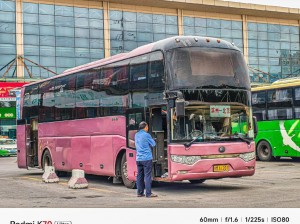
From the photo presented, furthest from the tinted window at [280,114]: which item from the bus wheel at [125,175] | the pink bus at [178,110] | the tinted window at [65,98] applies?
the bus wheel at [125,175]

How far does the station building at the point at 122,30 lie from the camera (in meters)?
49.1

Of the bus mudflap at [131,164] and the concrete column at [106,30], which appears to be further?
the concrete column at [106,30]

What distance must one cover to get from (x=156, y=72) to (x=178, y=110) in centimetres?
149

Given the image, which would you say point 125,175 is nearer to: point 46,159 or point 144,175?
point 144,175

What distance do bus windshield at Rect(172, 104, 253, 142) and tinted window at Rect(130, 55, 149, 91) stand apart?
156 cm

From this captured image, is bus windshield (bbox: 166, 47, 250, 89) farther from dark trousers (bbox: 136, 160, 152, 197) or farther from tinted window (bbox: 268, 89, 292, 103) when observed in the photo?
tinted window (bbox: 268, 89, 292, 103)

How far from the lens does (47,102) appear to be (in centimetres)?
2098

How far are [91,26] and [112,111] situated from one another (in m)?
36.8

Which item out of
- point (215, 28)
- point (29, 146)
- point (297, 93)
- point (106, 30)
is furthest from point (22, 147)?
point (215, 28)

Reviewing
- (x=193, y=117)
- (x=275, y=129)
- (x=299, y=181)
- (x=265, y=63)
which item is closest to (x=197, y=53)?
(x=193, y=117)

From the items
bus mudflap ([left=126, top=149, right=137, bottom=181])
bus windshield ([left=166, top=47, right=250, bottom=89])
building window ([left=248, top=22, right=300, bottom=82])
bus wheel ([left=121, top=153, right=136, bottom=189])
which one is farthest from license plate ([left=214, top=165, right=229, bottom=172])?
building window ([left=248, top=22, right=300, bottom=82])

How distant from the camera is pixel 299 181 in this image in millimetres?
16641

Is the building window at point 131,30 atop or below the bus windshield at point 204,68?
atop

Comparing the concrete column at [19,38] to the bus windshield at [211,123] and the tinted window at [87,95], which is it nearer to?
the tinted window at [87,95]
